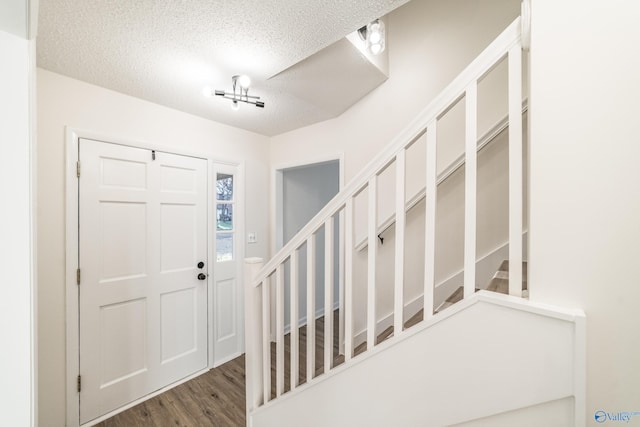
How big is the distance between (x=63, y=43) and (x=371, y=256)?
6.53 ft

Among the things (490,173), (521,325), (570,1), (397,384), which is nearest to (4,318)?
(397,384)

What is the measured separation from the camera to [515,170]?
0.73 metres

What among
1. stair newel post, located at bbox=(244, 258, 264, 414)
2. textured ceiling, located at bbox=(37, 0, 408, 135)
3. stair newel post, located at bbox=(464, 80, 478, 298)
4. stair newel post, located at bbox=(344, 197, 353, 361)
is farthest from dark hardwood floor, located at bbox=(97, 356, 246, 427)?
textured ceiling, located at bbox=(37, 0, 408, 135)

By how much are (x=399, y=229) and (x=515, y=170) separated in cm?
40

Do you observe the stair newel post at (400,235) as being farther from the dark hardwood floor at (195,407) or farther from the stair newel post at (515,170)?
the dark hardwood floor at (195,407)

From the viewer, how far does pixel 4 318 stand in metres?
0.60

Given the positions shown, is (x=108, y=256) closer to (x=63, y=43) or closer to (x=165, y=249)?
(x=165, y=249)

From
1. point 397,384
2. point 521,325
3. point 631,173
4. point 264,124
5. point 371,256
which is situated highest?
point 264,124

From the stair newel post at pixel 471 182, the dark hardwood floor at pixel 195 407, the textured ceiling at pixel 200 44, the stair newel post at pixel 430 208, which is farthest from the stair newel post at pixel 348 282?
the dark hardwood floor at pixel 195 407

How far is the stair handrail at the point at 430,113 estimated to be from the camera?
0.76 m

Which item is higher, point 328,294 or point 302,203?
point 302,203

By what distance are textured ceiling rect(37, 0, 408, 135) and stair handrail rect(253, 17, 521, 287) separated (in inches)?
22.9

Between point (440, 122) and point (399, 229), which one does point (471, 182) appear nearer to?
point (399, 229)

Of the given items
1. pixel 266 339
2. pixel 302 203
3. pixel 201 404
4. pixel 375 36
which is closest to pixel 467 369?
pixel 266 339
